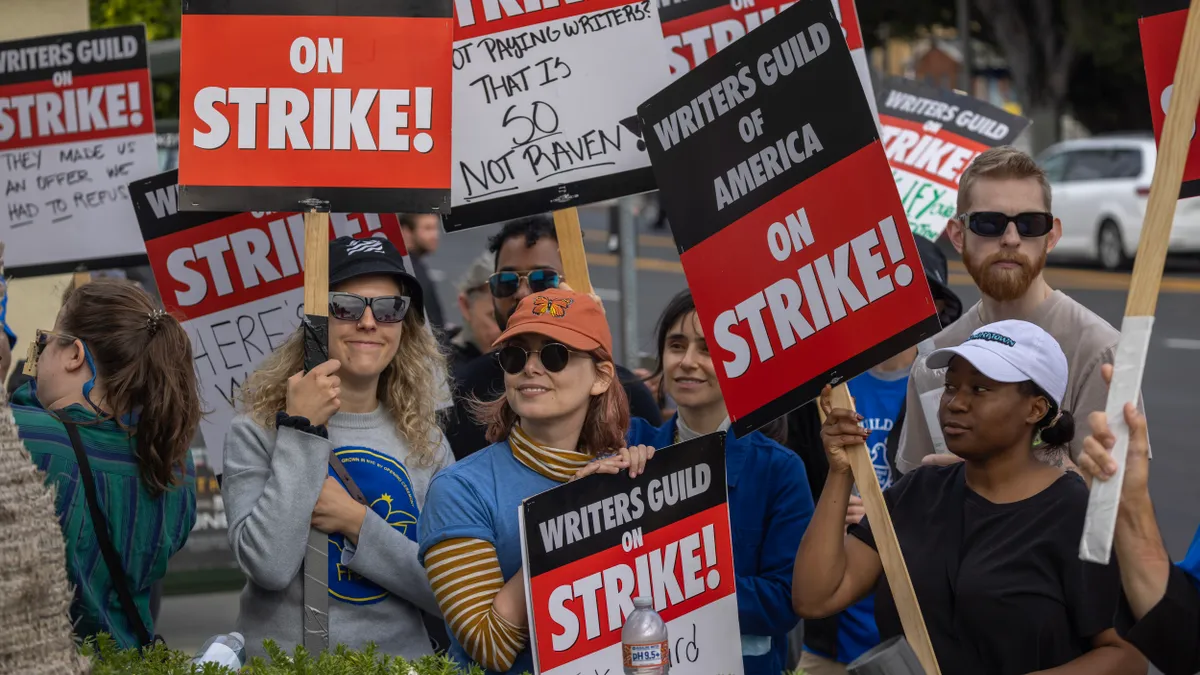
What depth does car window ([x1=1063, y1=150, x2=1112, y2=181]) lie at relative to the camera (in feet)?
77.6

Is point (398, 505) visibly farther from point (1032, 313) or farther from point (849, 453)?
point (1032, 313)

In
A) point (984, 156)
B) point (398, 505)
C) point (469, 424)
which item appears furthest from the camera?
point (469, 424)

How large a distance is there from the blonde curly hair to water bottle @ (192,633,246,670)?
636mm

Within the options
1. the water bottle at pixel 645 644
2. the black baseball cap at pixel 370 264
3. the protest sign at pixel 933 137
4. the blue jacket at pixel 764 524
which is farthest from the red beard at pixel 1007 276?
the protest sign at pixel 933 137

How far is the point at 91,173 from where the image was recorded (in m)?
Result: 6.75

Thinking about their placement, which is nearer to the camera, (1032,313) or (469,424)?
(1032,313)

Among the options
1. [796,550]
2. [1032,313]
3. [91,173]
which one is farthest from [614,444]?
[91,173]

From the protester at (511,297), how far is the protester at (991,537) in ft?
5.34

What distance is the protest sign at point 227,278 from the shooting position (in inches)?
220

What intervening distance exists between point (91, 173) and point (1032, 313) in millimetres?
4008

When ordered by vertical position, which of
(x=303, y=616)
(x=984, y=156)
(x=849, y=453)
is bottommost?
(x=303, y=616)

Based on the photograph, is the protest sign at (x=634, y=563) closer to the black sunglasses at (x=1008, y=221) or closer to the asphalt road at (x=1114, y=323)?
the black sunglasses at (x=1008, y=221)

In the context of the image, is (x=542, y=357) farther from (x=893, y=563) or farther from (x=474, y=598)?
(x=893, y=563)

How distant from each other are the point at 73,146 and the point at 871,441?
11.6ft
